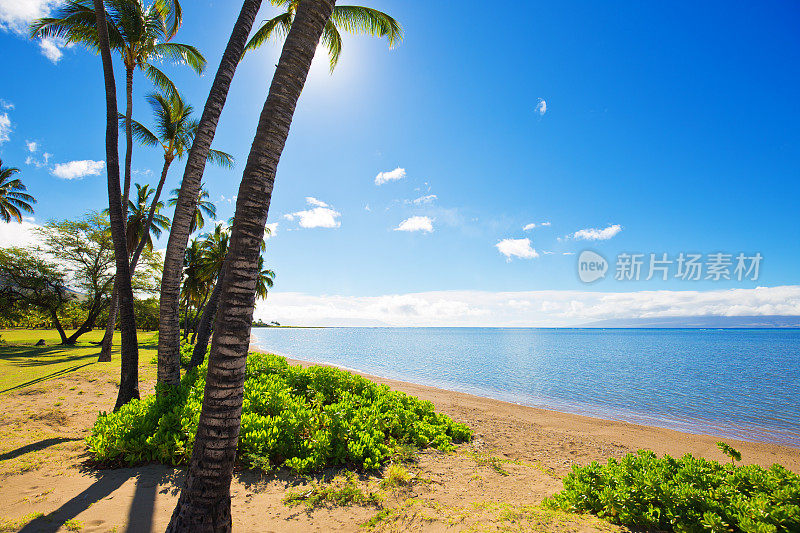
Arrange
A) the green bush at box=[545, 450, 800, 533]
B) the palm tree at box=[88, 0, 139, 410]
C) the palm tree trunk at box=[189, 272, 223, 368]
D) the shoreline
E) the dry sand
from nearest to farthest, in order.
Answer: the green bush at box=[545, 450, 800, 533], the dry sand, the palm tree at box=[88, 0, 139, 410], the shoreline, the palm tree trunk at box=[189, 272, 223, 368]

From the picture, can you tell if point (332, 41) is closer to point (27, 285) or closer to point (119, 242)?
point (119, 242)

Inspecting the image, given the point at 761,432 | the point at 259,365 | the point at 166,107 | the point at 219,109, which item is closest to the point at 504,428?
the point at 259,365

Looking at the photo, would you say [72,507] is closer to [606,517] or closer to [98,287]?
[606,517]

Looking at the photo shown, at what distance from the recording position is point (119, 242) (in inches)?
313

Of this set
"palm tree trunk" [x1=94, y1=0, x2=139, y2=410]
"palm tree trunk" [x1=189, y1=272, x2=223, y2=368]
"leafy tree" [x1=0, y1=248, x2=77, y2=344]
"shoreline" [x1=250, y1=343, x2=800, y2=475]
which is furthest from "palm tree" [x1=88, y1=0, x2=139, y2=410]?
"leafy tree" [x1=0, y1=248, x2=77, y2=344]

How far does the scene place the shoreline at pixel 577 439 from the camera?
356 inches

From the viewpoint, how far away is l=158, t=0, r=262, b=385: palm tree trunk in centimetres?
718

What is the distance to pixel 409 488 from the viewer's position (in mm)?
5320

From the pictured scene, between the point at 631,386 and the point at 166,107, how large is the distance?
33.5 meters

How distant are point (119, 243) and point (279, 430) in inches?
242

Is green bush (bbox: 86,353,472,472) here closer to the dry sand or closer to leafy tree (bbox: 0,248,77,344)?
the dry sand

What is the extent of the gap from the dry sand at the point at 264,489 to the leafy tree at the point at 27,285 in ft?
72.0

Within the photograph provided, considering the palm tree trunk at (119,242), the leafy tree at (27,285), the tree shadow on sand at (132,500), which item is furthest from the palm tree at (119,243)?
the leafy tree at (27,285)

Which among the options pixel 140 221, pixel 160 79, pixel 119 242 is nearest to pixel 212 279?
pixel 140 221
